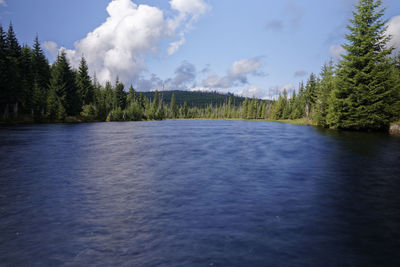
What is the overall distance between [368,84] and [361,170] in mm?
33302

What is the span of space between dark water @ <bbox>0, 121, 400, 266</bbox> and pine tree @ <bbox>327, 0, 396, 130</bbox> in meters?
30.2

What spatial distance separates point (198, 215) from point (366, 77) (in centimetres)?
4568

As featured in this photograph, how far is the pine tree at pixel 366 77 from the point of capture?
142 feet

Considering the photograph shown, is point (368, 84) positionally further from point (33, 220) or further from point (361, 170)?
point (33, 220)

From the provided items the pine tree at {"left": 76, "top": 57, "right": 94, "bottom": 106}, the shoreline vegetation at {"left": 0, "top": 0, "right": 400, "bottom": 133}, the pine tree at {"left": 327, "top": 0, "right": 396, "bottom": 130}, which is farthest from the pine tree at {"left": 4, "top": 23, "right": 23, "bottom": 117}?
the pine tree at {"left": 327, "top": 0, "right": 396, "bottom": 130}

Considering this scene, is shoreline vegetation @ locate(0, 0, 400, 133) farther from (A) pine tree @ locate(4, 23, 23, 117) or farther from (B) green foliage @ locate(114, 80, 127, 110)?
(B) green foliage @ locate(114, 80, 127, 110)

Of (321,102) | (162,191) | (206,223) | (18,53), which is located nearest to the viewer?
(206,223)

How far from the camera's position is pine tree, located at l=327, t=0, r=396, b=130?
142ft

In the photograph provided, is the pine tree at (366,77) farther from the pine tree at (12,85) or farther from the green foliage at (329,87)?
the pine tree at (12,85)

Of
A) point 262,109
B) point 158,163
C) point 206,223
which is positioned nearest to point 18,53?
point 158,163

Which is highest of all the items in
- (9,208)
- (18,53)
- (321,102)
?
(18,53)

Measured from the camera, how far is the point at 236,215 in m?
9.34

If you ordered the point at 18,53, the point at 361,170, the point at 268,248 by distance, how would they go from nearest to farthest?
the point at 268,248 < the point at 361,170 < the point at 18,53

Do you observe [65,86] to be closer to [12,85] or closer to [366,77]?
[12,85]
